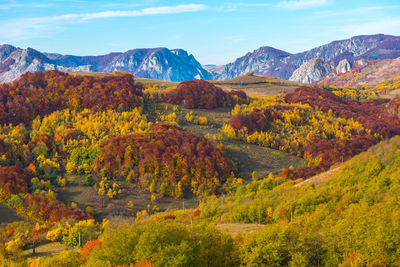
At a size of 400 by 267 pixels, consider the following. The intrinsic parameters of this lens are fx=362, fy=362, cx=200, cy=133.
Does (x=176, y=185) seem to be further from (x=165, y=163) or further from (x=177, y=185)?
(x=165, y=163)

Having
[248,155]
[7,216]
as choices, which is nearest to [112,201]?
[7,216]

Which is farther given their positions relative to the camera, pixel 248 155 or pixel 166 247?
pixel 248 155

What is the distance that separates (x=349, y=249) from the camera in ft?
139

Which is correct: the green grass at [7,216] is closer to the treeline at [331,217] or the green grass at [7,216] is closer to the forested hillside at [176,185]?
the forested hillside at [176,185]

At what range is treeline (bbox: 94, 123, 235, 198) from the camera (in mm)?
122062

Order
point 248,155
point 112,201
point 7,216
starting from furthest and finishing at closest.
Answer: point 248,155 → point 112,201 → point 7,216

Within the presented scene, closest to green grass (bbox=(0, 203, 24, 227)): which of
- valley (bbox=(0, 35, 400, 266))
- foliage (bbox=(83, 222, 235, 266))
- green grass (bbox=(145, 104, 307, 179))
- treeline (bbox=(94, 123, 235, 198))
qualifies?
valley (bbox=(0, 35, 400, 266))

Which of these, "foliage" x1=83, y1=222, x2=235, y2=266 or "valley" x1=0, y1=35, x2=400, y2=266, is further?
"valley" x1=0, y1=35, x2=400, y2=266

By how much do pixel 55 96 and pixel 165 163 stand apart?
8599cm

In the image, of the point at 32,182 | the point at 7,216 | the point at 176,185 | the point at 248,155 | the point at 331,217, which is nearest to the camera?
the point at 331,217

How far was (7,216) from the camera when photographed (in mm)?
91188

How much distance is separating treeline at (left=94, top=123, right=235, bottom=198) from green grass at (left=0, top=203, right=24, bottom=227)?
32.2 meters

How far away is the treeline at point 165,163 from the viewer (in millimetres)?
122062

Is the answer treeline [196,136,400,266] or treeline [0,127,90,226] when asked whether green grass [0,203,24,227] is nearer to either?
treeline [0,127,90,226]
